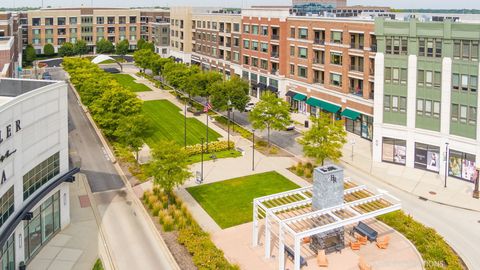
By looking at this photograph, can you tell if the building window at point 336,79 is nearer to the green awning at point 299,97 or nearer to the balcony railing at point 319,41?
the balcony railing at point 319,41

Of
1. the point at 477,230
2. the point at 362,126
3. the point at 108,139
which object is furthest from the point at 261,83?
the point at 477,230

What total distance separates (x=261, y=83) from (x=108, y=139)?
118ft

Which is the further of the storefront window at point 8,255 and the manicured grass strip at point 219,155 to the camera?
the manicured grass strip at point 219,155

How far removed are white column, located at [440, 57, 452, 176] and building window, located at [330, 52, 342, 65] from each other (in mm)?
21111

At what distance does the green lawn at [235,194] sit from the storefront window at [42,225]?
12727 mm

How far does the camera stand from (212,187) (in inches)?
1898

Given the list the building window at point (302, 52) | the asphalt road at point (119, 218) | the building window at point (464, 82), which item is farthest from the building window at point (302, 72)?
the asphalt road at point (119, 218)

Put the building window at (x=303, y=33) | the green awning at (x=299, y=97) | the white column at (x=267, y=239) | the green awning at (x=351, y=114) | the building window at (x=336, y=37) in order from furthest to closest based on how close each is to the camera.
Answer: the green awning at (x=299, y=97) < the building window at (x=303, y=33) < the building window at (x=336, y=37) < the green awning at (x=351, y=114) < the white column at (x=267, y=239)

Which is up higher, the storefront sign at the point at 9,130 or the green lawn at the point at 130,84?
the green lawn at the point at 130,84

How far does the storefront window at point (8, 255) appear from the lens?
29000 millimetres

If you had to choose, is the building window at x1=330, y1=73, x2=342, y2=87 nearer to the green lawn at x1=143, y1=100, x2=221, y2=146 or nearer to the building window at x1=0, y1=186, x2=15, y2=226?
the green lawn at x1=143, y1=100, x2=221, y2=146

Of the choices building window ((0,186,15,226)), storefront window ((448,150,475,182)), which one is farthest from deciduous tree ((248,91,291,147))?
building window ((0,186,15,226))

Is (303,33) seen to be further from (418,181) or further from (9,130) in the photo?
(9,130)

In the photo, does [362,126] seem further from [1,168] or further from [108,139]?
[1,168]
